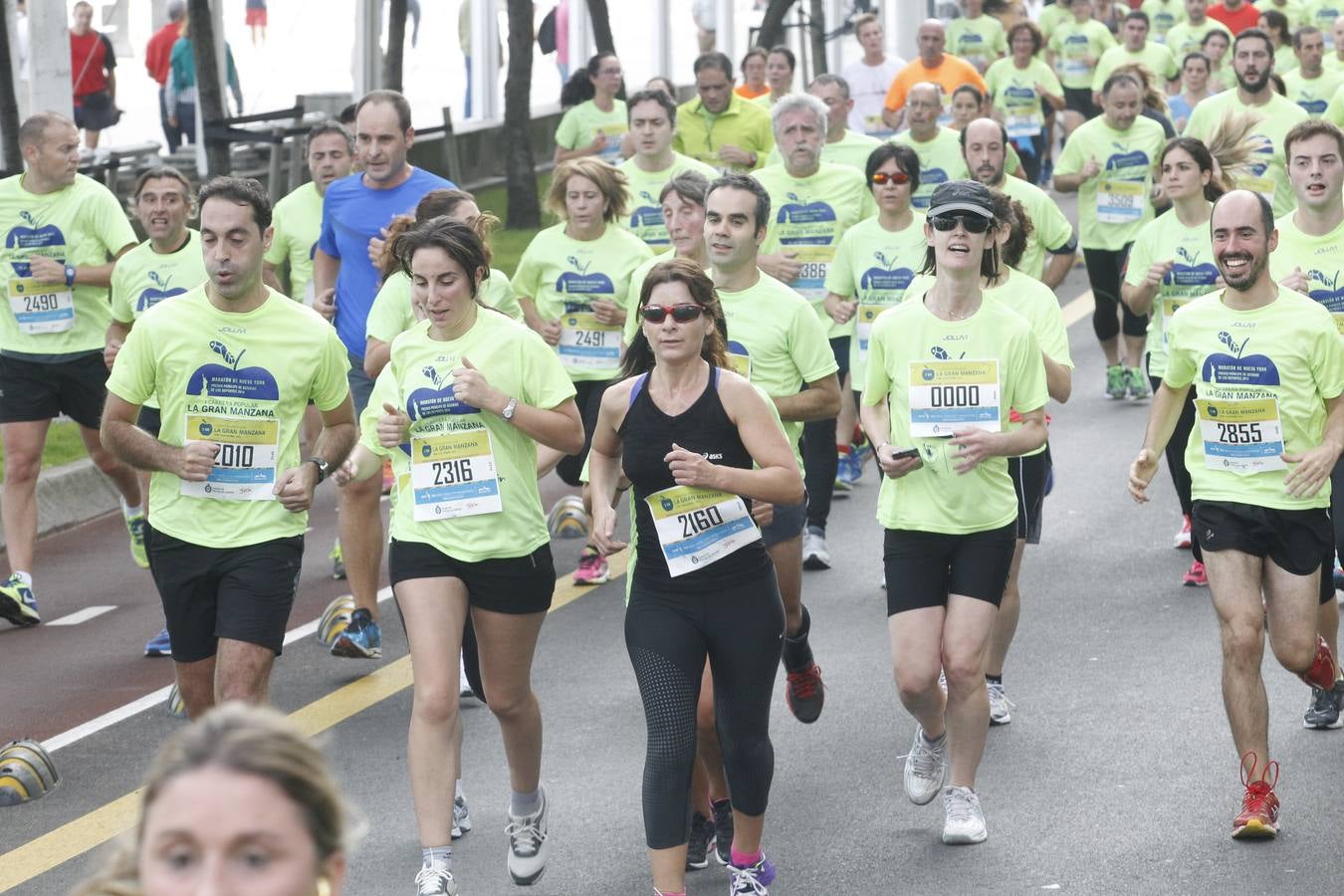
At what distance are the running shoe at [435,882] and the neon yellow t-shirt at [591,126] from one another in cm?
1164

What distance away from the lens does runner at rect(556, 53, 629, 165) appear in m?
17.2

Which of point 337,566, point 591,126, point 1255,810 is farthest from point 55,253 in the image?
point 591,126

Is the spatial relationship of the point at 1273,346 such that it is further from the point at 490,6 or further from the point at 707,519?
the point at 490,6

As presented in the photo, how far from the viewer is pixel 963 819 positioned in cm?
688

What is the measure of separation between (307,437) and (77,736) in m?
3.68

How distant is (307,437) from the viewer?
11.7 m

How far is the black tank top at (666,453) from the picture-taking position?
6223 millimetres

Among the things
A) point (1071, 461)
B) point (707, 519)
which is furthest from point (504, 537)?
point (1071, 461)

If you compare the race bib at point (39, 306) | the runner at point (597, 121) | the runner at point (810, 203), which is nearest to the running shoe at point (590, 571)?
the runner at point (810, 203)

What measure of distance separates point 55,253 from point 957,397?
16.3ft

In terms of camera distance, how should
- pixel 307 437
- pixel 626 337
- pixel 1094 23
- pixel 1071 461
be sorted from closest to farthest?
pixel 626 337 → pixel 307 437 → pixel 1071 461 → pixel 1094 23

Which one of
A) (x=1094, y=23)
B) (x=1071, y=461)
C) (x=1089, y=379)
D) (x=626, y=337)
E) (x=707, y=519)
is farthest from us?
(x=1094, y=23)

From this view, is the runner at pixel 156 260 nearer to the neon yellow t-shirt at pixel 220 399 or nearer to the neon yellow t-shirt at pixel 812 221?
the neon yellow t-shirt at pixel 220 399

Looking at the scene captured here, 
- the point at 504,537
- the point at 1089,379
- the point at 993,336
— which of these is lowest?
the point at 1089,379
